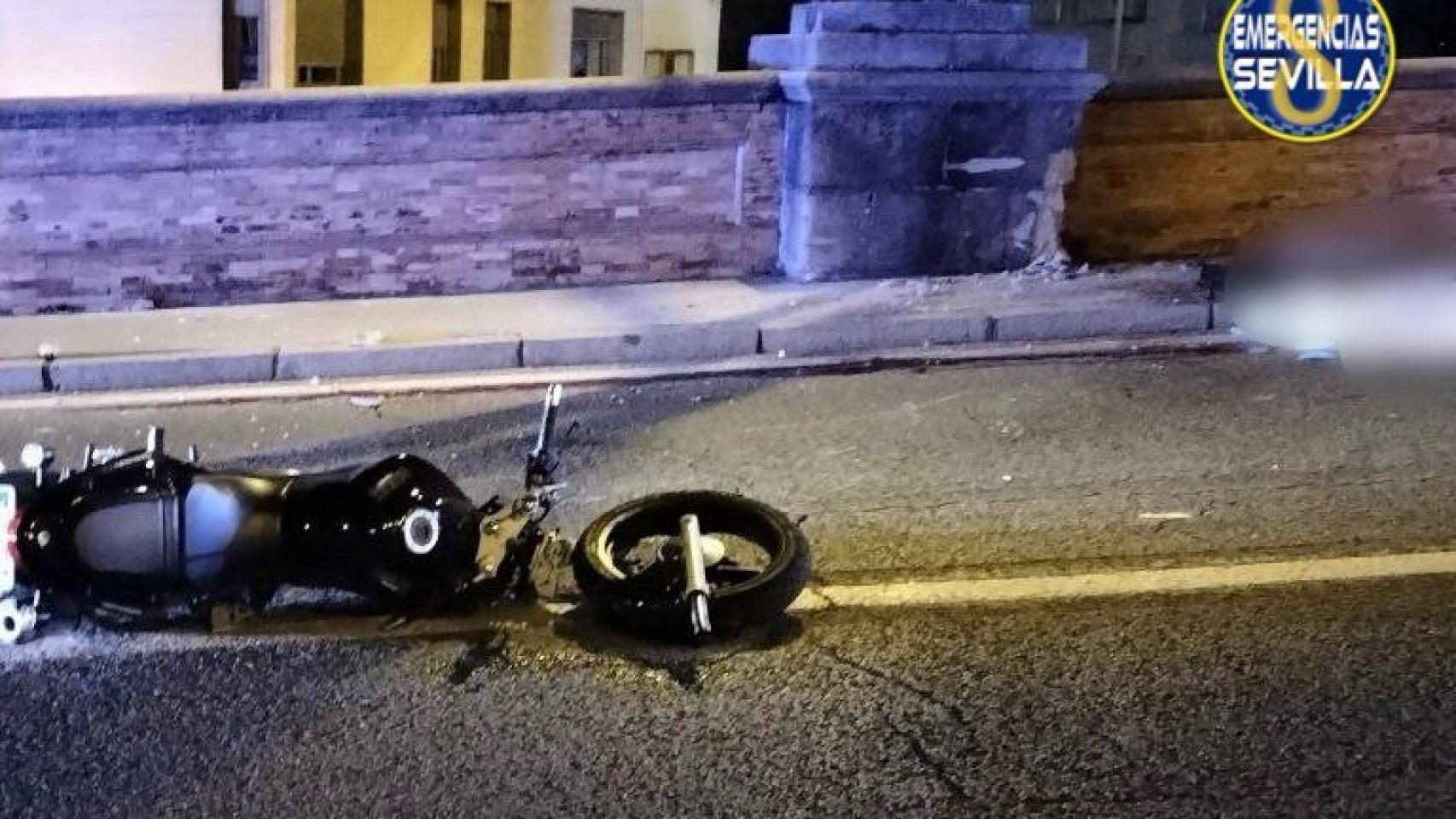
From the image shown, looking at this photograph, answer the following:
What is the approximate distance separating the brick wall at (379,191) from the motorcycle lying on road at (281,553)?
455cm

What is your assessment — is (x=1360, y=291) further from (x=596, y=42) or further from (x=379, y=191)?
(x=596, y=42)

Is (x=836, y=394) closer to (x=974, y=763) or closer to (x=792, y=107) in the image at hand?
(x=792, y=107)

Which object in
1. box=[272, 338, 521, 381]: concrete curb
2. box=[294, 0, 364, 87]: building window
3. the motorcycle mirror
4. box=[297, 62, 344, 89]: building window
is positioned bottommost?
box=[272, 338, 521, 381]: concrete curb

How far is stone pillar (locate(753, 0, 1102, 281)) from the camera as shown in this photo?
31.7 feet

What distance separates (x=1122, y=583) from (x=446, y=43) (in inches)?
615

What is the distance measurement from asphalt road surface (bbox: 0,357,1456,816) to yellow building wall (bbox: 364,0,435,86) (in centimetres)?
1162

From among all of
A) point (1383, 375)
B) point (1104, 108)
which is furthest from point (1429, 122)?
point (1383, 375)

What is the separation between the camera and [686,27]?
25.4 m

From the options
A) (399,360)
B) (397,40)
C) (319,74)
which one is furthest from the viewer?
(397,40)

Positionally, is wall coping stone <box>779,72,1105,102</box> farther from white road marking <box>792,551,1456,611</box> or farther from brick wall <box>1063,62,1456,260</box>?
white road marking <box>792,551,1456,611</box>

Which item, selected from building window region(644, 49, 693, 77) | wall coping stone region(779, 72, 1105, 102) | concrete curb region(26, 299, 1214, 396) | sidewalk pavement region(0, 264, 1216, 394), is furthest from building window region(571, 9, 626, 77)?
concrete curb region(26, 299, 1214, 396)

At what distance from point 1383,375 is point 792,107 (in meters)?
3.73

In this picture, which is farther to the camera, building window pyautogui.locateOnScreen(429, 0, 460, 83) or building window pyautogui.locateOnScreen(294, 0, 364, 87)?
building window pyautogui.locateOnScreen(429, 0, 460, 83)

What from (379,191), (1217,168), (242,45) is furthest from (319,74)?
(1217,168)
